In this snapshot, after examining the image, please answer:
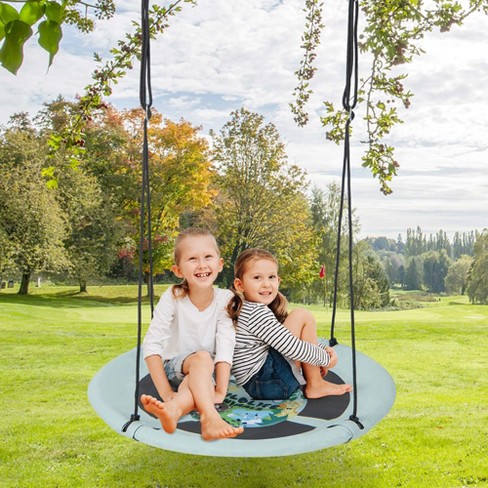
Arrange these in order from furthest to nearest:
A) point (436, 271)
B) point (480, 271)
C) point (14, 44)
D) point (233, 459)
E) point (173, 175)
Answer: point (436, 271), point (480, 271), point (173, 175), point (233, 459), point (14, 44)

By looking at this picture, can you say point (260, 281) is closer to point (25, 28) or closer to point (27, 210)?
point (25, 28)

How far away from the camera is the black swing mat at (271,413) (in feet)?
5.97

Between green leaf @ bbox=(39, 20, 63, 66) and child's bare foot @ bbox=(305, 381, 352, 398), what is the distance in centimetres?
158

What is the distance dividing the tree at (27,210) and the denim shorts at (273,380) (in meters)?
11.4

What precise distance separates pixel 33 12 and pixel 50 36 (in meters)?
0.11

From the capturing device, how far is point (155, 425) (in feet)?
6.06

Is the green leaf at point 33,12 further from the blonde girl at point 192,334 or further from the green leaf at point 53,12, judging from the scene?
the blonde girl at point 192,334

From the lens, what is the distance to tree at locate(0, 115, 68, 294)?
12617 millimetres

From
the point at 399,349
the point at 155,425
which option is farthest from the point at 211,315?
the point at 399,349

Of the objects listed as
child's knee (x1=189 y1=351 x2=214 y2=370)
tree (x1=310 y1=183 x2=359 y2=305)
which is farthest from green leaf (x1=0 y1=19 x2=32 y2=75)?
tree (x1=310 y1=183 x2=359 y2=305)

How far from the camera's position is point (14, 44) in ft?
3.30

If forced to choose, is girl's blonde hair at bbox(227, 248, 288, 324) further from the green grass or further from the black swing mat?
the green grass

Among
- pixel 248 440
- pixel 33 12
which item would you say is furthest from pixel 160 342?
pixel 33 12

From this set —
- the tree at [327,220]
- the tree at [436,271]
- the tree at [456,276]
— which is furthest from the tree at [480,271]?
the tree at [436,271]
